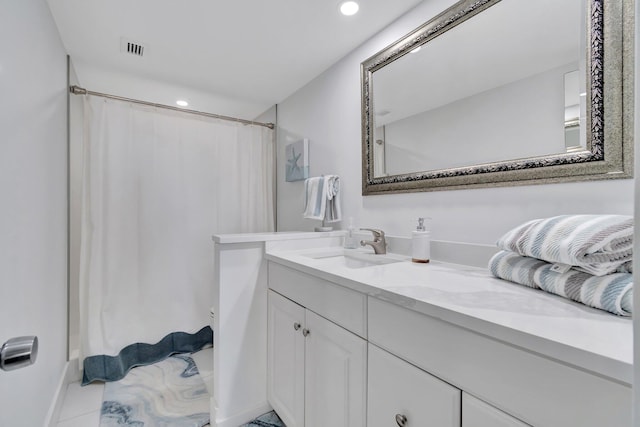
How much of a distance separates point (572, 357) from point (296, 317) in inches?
38.7

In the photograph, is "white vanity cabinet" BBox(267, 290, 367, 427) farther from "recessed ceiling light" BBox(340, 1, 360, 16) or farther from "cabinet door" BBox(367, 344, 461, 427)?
"recessed ceiling light" BBox(340, 1, 360, 16)

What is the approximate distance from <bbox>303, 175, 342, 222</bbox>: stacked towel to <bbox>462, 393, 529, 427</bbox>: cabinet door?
1274mm

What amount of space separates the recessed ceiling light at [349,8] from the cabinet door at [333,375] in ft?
4.86

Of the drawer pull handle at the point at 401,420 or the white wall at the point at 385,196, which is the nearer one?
the drawer pull handle at the point at 401,420

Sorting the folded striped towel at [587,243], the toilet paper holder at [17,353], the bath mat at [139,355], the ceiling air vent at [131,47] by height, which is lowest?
the bath mat at [139,355]

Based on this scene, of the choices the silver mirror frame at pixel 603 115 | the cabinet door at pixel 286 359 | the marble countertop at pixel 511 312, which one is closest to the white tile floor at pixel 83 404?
the cabinet door at pixel 286 359

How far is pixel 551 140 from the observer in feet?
3.15

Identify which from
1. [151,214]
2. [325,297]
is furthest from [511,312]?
[151,214]

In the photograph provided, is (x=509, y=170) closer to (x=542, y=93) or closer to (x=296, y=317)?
(x=542, y=93)

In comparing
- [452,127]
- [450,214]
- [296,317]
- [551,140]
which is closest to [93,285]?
[296,317]

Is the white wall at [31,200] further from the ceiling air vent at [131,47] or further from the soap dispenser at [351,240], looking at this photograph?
the soap dispenser at [351,240]

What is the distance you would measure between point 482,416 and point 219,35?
202 cm

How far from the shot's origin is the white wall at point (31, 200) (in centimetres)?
88

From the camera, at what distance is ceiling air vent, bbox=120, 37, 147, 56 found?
1.67 meters
